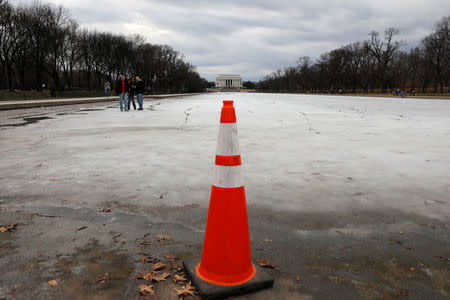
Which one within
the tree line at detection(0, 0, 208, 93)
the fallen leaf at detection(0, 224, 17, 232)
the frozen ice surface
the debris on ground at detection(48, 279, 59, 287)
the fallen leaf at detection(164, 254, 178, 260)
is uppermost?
the tree line at detection(0, 0, 208, 93)

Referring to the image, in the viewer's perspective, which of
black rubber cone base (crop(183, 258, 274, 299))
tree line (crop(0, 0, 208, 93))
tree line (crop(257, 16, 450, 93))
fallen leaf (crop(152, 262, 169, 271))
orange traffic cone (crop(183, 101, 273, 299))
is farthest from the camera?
tree line (crop(257, 16, 450, 93))

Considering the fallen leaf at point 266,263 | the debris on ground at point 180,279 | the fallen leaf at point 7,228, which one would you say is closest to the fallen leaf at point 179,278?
the debris on ground at point 180,279

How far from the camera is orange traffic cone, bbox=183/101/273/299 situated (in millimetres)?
2156

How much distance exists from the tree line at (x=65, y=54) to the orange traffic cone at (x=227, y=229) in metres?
42.4

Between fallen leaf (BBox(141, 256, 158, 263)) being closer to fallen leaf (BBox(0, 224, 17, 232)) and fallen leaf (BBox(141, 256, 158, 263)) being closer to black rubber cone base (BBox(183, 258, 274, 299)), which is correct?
black rubber cone base (BBox(183, 258, 274, 299))

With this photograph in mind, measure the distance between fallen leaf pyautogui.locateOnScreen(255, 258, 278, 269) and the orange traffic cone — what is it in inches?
5.0

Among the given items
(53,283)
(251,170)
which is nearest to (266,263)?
(53,283)

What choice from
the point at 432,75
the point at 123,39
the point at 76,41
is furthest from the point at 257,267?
the point at 432,75

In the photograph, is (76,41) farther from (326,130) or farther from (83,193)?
(83,193)

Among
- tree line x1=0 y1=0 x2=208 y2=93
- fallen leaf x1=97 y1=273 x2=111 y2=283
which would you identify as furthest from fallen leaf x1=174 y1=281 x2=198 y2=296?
tree line x1=0 y1=0 x2=208 y2=93

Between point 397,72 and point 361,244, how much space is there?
85.6 meters

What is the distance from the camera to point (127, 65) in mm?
59438

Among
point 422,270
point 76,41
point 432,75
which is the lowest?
point 422,270

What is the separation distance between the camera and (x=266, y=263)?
238 cm
